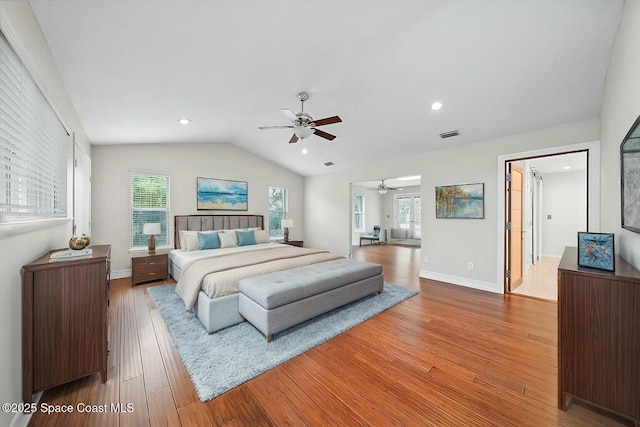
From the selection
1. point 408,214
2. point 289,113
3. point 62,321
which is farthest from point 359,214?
point 62,321

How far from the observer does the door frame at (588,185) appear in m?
3.17

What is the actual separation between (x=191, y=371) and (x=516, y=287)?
5.00 meters

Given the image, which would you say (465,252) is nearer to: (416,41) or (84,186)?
(416,41)

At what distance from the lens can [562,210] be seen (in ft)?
21.5

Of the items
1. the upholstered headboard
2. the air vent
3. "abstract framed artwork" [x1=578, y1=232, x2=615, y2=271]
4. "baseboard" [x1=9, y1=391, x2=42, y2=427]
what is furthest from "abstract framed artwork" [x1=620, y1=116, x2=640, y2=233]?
the upholstered headboard

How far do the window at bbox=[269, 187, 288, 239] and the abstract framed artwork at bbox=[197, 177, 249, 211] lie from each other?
0.87 meters

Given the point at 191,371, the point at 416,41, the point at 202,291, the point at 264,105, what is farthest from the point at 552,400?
the point at 264,105

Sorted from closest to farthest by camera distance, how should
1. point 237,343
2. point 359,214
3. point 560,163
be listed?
point 237,343 < point 560,163 < point 359,214

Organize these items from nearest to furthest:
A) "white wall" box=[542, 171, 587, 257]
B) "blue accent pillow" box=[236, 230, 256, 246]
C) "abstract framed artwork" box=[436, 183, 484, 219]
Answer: "abstract framed artwork" box=[436, 183, 484, 219] < "blue accent pillow" box=[236, 230, 256, 246] < "white wall" box=[542, 171, 587, 257]

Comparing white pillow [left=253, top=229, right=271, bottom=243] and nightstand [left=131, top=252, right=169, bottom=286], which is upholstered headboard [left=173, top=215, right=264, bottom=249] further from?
white pillow [left=253, top=229, right=271, bottom=243]

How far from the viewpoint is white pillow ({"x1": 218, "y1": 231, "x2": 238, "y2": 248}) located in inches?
196

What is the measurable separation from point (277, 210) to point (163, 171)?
9.82ft

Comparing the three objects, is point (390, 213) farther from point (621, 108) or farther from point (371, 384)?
point (371, 384)

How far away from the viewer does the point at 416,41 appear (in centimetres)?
233
